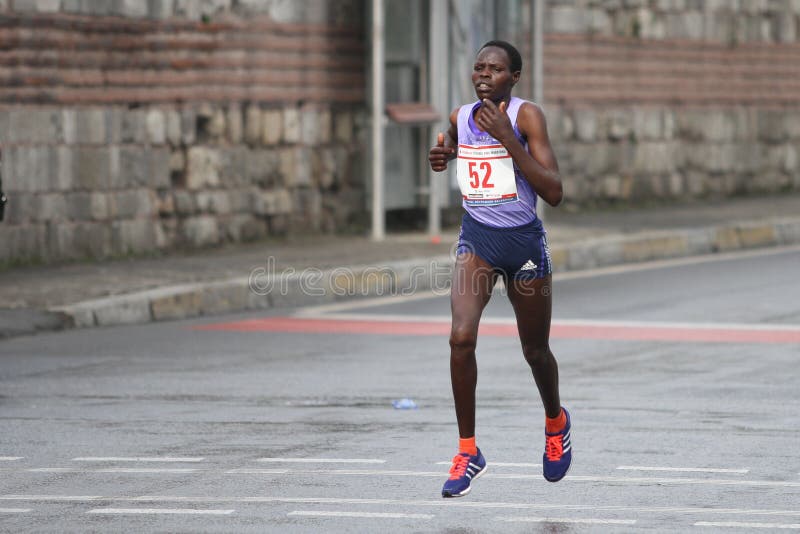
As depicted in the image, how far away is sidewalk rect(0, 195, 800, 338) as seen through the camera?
509 inches

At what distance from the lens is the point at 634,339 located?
1170cm

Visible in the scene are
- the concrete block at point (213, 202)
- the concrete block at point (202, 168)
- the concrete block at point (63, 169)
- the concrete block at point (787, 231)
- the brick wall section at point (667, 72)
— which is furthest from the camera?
the brick wall section at point (667, 72)

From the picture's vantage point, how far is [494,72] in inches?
264

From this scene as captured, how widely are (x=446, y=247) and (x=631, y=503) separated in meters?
10.6

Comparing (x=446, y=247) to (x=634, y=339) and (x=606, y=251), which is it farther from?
(x=634, y=339)

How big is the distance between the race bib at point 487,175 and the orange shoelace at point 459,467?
95cm

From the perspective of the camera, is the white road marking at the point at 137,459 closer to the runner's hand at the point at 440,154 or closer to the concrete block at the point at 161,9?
the runner's hand at the point at 440,154

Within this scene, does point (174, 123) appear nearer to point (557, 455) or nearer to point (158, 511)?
point (557, 455)

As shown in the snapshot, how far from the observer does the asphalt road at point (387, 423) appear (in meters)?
6.37

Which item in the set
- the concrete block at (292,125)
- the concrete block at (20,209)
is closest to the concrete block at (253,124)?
the concrete block at (292,125)

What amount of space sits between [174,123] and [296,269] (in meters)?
2.19

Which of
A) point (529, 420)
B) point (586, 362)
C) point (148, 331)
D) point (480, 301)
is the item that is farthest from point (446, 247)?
point (480, 301)

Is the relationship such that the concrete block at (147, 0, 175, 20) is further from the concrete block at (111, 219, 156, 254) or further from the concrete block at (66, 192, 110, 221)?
the concrete block at (111, 219, 156, 254)

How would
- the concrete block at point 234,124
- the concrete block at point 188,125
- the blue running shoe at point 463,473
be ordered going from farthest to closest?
the concrete block at point 234,124
the concrete block at point 188,125
the blue running shoe at point 463,473
